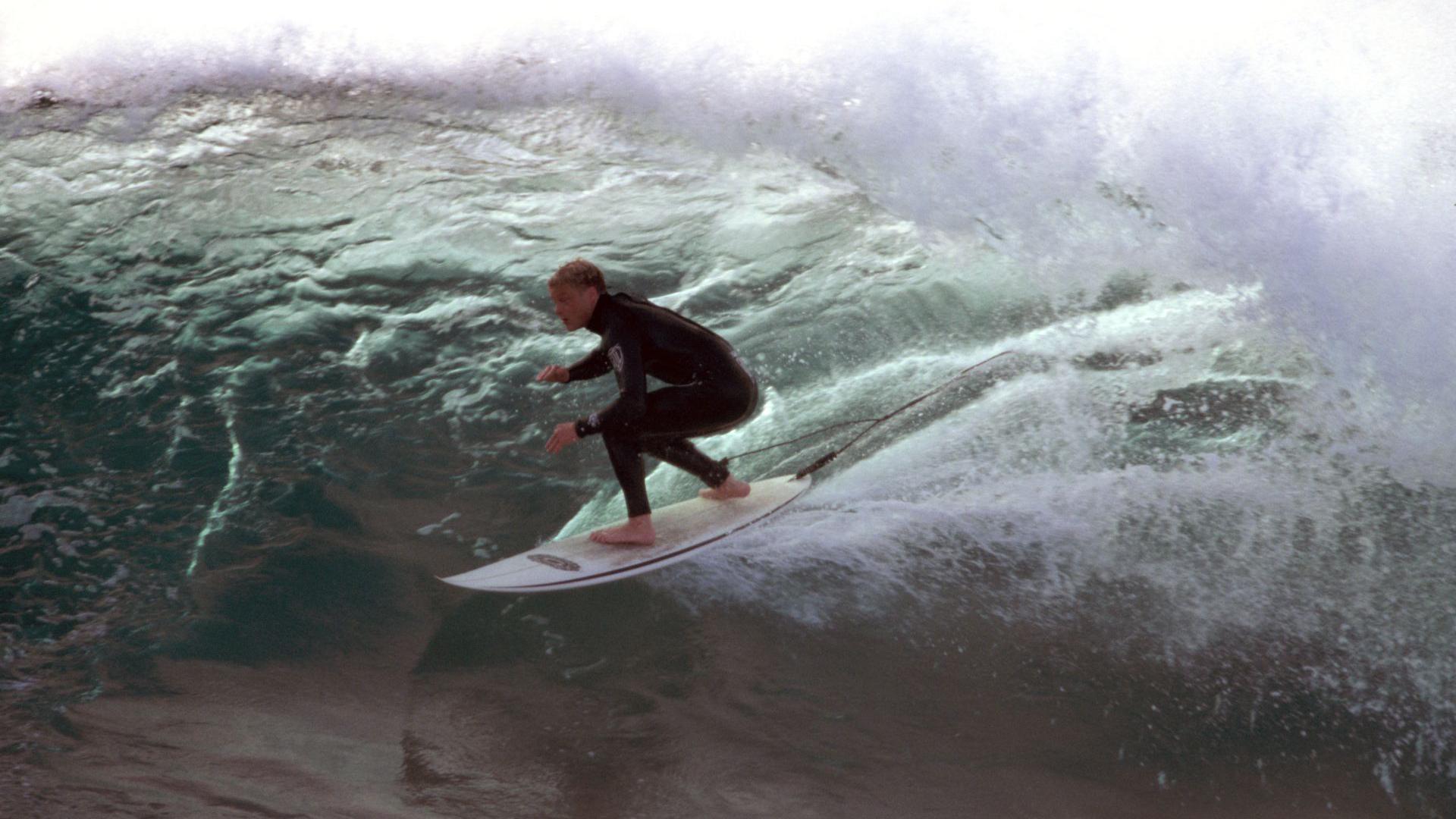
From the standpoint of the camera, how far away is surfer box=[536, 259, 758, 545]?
426cm

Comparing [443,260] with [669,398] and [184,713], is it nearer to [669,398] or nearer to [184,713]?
[669,398]

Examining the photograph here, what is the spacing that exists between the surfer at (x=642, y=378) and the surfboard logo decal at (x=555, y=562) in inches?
8.3

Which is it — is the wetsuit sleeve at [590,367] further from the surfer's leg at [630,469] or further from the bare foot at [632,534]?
the bare foot at [632,534]

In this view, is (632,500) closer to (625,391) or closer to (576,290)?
(625,391)

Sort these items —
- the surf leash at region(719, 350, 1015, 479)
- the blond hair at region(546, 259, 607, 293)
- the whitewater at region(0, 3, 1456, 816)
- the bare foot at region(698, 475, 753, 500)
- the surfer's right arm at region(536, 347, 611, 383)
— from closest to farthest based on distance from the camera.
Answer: the whitewater at region(0, 3, 1456, 816) → the blond hair at region(546, 259, 607, 293) → the surfer's right arm at region(536, 347, 611, 383) → the bare foot at region(698, 475, 753, 500) → the surf leash at region(719, 350, 1015, 479)

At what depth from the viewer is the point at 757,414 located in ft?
20.0

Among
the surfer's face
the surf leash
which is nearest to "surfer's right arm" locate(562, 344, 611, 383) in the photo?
the surfer's face

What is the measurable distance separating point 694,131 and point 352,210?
263 centimetres

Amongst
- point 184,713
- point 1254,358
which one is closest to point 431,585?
point 184,713

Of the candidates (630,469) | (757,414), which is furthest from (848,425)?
(630,469)

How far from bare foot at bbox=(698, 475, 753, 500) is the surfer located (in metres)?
0.33

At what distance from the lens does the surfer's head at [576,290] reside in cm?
418

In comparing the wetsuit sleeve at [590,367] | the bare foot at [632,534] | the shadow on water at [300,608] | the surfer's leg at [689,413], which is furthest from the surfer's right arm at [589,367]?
the shadow on water at [300,608]

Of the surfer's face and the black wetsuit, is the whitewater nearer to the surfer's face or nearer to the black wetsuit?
the black wetsuit
